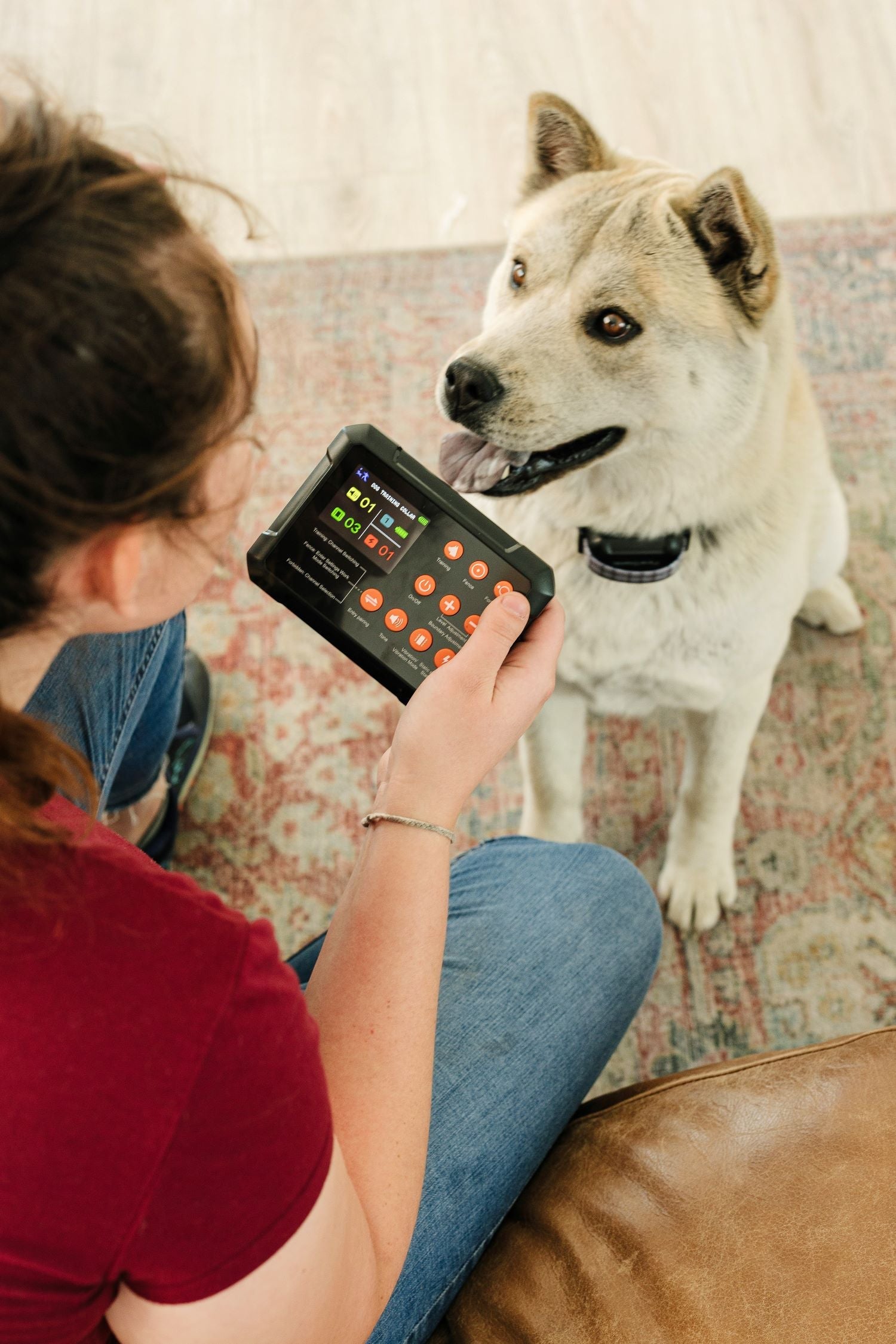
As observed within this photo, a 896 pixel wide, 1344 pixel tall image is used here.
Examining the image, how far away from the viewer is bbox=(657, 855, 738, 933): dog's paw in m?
1.54

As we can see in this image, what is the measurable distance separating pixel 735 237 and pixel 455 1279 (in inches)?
39.8

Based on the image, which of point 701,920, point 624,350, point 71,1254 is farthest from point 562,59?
point 71,1254

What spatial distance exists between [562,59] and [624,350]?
5.50 feet

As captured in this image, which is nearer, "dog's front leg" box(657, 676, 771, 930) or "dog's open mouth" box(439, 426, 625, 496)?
"dog's open mouth" box(439, 426, 625, 496)

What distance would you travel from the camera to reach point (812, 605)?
1.75 meters

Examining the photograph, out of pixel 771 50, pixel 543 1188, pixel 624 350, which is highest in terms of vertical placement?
pixel 624 350

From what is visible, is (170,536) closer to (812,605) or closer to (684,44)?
(812,605)

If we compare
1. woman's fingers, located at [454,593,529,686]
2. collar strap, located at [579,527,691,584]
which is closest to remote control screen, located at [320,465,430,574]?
woman's fingers, located at [454,593,529,686]

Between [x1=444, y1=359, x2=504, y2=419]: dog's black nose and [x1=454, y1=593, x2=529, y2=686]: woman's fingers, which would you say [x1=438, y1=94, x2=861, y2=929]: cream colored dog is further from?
[x1=454, y1=593, x2=529, y2=686]: woman's fingers

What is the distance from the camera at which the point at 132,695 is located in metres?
1.20

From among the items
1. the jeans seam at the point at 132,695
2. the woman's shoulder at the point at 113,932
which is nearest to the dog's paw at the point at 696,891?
the jeans seam at the point at 132,695

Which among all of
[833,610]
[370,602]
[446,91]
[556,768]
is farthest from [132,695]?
[446,91]

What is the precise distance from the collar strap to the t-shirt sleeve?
0.77m

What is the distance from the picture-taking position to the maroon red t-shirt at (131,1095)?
0.55 metres
